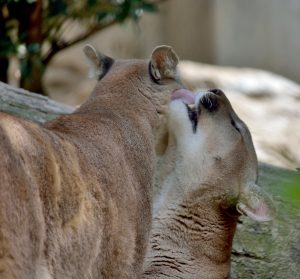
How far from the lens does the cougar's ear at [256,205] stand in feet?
20.6

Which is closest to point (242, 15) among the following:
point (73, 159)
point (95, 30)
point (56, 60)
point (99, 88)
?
point (56, 60)

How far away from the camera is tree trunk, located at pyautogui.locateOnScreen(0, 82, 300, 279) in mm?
7016

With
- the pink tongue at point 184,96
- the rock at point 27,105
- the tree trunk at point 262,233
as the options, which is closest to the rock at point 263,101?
the tree trunk at point 262,233

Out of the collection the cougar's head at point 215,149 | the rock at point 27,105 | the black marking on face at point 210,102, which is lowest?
the rock at point 27,105

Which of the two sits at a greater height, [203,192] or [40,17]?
[40,17]

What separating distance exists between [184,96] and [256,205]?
0.79m

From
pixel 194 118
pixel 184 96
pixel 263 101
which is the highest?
pixel 184 96

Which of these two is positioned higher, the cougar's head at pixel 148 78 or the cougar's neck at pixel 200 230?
the cougar's head at pixel 148 78

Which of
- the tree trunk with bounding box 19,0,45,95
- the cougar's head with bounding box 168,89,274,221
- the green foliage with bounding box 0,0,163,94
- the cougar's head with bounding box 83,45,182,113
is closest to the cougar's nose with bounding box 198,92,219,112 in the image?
the cougar's head with bounding box 168,89,274,221

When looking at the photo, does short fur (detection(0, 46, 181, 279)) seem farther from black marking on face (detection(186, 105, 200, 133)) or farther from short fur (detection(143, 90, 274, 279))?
short fur (detection(143, 90, 274, 279))

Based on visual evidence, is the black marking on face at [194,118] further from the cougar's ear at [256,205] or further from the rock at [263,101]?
the rock at [263,101]

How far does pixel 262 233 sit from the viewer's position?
7242mm

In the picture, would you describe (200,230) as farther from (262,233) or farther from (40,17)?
(40,17)

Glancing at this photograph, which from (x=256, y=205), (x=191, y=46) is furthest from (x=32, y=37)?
(x=191, y=46)
